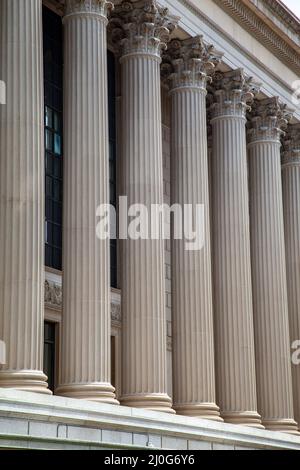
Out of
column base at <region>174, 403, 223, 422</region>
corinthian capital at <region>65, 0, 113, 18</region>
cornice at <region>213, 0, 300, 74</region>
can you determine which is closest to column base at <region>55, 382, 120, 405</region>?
column base at <region>174, 403, 223, 422</region>

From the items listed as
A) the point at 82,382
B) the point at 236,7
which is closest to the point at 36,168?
Result: the point at 82,382

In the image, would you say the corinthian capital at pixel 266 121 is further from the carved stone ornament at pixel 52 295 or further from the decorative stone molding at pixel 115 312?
the carved stone ornament at pixel 52 295

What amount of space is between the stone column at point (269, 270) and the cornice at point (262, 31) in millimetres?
3389

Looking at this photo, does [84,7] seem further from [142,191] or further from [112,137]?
[112,137]

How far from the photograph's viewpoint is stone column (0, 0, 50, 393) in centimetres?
3397

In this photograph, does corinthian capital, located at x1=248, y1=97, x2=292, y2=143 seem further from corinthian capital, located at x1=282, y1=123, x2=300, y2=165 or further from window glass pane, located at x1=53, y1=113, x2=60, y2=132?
window glass pane, located at x1=53, y1=113, x2=60, y2=132

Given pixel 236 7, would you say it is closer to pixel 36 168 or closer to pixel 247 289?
pixel 247 289

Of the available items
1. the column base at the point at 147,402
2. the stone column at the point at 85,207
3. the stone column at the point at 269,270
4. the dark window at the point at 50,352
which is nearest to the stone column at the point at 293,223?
the stone column at the point at 269,270

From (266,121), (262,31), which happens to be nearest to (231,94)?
(266,121)

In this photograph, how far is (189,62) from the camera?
49.5m

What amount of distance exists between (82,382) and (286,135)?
2940 cm

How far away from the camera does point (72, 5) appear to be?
41.0m

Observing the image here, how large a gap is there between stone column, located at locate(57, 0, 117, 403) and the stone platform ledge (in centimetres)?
123

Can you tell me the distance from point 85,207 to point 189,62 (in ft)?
44.8
